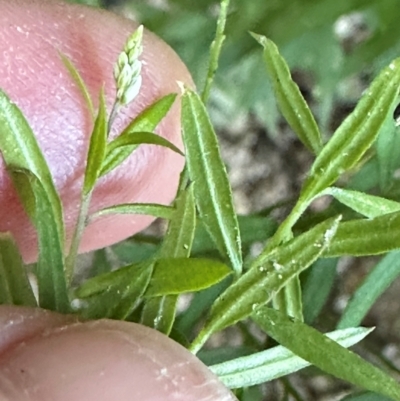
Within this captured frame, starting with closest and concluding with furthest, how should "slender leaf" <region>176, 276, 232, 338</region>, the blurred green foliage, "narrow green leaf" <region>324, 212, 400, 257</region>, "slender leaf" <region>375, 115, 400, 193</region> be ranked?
"narrow green leaf" <region>324, 212, 400, 257</region> → "slender leaf" <region>375, 115, 400, 193</region> → "slender leaf" <region>176, 276, 232, 338</region> → the blurred green foliage

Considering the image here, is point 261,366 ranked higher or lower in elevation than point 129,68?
lower

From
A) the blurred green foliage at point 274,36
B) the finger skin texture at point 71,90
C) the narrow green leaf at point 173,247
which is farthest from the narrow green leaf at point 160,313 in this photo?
the blurred green foliage at point 274,36

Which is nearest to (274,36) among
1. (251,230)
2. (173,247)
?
(251,230)

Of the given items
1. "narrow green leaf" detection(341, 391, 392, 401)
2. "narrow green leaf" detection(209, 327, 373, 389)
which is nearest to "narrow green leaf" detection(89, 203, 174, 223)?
"narrow green leaf" detection(209, 327, 373, 389)

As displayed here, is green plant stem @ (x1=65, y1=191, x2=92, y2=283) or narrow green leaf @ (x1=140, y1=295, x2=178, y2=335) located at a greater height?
green plant stem @ (x1=65, y1=191, x2=92, y2=283)

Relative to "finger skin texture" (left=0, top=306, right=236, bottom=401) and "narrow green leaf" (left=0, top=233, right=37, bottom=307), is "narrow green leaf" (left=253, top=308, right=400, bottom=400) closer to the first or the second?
"finger skin texture" (left=0, top=306, right=236, bottom=401)

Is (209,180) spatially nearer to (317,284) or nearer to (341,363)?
(341,363)
